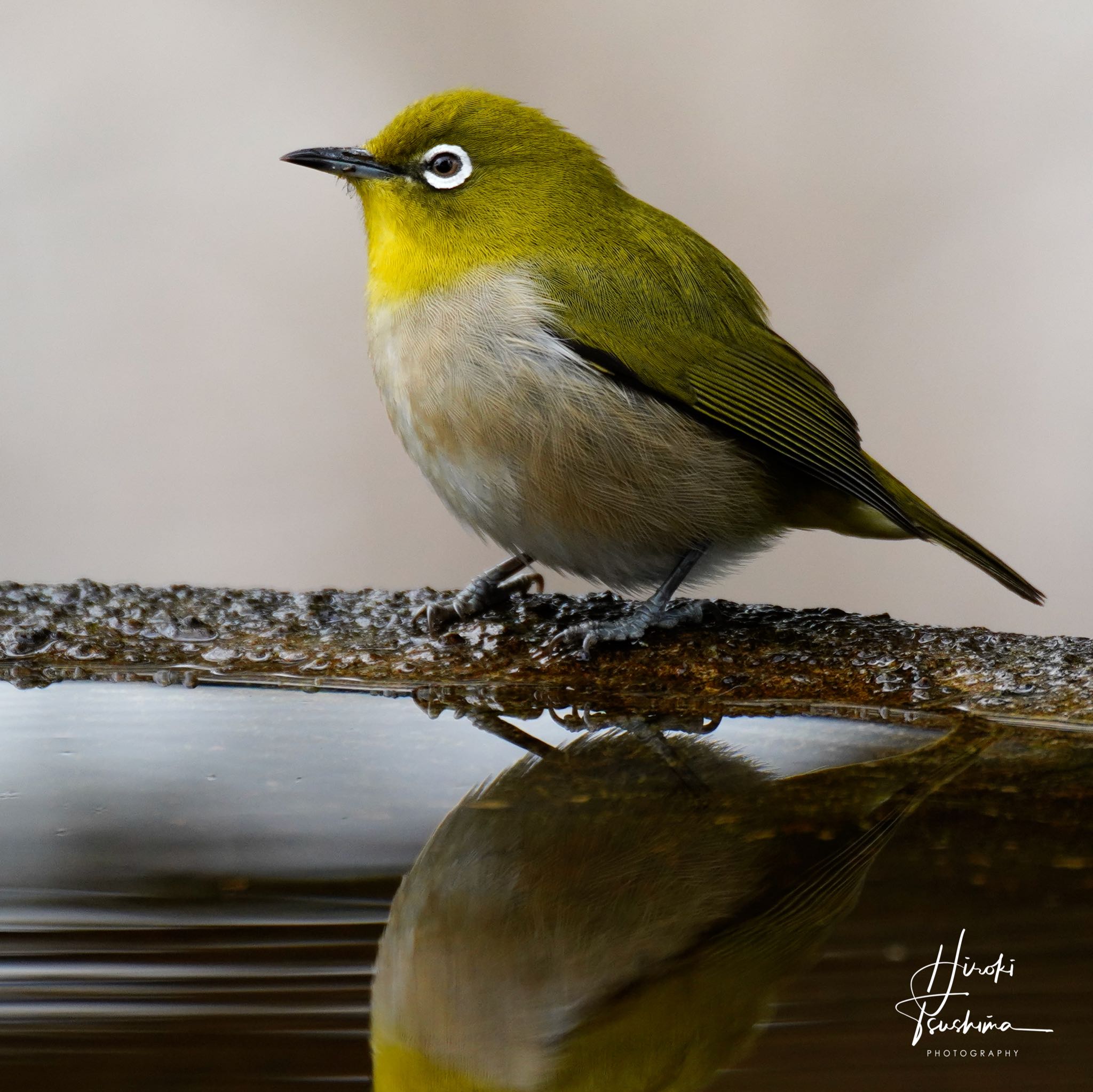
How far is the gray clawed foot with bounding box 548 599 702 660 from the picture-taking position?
10.3 ft

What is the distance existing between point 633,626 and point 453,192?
1.28m

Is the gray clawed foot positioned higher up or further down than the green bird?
further down

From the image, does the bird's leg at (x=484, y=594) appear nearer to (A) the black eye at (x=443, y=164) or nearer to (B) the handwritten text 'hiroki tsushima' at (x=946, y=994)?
(A) the black eye at (x=443, y=164)

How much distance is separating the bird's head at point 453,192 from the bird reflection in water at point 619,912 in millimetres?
1547

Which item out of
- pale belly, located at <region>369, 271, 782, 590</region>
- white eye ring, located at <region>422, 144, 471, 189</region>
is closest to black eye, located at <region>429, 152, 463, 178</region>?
white eye ring, located at <region>422, 144, 471, 189</region>

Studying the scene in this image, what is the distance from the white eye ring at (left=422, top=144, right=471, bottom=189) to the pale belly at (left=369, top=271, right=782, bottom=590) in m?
0.32

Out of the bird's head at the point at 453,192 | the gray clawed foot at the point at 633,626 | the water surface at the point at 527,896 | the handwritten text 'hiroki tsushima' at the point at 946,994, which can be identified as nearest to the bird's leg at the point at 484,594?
the gray clawed foot at the point at 633,626

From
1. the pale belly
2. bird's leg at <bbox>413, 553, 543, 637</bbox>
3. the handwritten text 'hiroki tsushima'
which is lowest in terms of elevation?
the handwritten text 'hiroki tsushima'

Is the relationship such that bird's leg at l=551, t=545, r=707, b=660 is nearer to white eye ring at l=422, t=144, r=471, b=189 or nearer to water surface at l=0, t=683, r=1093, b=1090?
water surface at l=0, t=683, r=1093, b=1090

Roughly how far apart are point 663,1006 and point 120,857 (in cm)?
90

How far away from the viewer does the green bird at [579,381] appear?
3.28 metres

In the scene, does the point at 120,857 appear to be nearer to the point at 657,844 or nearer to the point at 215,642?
the point at 657,844

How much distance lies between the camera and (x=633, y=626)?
3.22 m

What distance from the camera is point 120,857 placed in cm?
202
